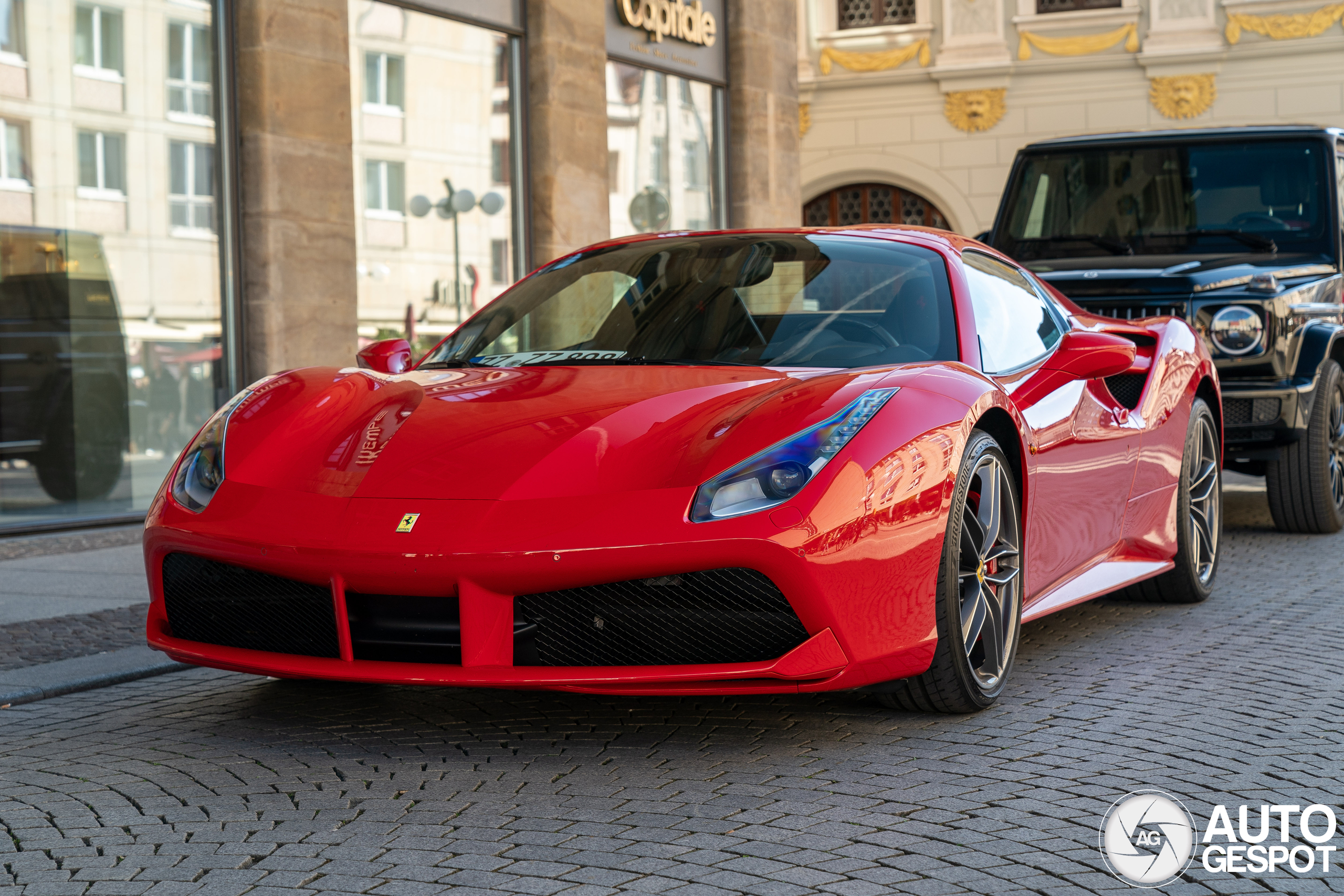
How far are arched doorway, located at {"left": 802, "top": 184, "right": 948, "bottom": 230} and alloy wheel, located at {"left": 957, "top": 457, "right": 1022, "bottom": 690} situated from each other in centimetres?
2294

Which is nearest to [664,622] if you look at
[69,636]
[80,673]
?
[80,673]

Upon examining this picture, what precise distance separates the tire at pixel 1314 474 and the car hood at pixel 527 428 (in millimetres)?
4748

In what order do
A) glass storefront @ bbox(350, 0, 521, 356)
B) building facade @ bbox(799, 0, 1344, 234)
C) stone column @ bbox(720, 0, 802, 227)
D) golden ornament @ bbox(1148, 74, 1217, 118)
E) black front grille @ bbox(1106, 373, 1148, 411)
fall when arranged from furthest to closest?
golden ornament @ bbox(1148, 74, 1217, 118), building facade @ bbox(799, 0, 1344, 234), stone column @ bbox(720, 0, 802, 227), glass storefront @ bbox(350, 0, 521, 356), black front grille @ bbox(1106, 373, 1148, 411)

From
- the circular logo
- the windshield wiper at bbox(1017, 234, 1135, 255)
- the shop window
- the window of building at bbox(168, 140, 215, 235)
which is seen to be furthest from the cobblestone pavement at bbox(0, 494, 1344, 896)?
the shop window

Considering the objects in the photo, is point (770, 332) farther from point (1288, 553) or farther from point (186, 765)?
point (1288, 553)

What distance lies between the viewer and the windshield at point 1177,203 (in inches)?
341

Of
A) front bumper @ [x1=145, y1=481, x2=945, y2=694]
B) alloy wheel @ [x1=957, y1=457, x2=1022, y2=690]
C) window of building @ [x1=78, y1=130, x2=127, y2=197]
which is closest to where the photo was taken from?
front bumper @ [x1=145, y1=481, x2=945, y2=694]

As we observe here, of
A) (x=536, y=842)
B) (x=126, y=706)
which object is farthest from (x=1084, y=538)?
(x=126, y=706)

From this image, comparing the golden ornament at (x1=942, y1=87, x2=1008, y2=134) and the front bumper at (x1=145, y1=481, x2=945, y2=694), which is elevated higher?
the golden ornament at (x1=942, y1=87, x2=1008, y2=134)

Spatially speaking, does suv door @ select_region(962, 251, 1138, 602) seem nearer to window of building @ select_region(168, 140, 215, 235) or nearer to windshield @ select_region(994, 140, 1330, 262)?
windshield @ select_region(994, 140, 1330, 262)

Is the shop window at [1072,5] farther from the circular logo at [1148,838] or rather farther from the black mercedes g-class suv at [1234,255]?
the circular logo at [1148,838]

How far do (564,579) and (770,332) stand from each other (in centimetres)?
134

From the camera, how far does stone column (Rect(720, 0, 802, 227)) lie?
1716cm

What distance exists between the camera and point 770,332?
458 centimetres
